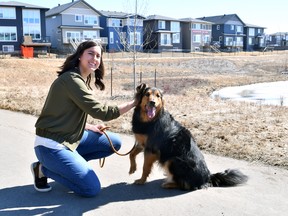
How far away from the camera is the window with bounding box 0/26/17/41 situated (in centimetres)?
4588

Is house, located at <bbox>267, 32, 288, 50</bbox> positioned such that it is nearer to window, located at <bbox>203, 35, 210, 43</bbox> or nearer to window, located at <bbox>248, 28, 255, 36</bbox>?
window, located at <bbox>248, 28, 255, 36</bbox>

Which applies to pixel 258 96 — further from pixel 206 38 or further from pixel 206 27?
pixel 206 27

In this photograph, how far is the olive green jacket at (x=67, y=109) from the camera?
12.4 ft

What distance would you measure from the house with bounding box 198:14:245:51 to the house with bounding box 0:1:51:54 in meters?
41.9

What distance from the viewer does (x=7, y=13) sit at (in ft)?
152

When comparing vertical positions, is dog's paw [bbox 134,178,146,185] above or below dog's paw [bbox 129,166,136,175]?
below

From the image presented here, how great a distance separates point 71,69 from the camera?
157 inches

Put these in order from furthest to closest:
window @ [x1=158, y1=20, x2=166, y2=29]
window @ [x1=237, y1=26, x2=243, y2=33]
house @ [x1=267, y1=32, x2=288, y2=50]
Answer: house @ [x1=267, y1=32, x2=288, y2=50] < window @ [x1=237, y1=26, x2=243, y2=33] < window @ [x1=158, y1=20, x2=166, y2=29]

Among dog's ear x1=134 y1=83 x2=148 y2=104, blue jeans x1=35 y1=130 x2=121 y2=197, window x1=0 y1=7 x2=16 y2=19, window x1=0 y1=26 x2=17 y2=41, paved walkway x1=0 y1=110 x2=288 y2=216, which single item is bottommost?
paved walkway x1=0 y1=110 x2=288 y2=216

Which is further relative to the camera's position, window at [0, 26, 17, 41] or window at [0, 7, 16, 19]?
window at [0, 26, 17, 41]

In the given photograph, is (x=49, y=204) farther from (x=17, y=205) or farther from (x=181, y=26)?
(x=181, y=26)

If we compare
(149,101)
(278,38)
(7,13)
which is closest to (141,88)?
(149,101)

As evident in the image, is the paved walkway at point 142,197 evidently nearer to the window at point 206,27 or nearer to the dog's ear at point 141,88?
the dog's ear at point 141,88

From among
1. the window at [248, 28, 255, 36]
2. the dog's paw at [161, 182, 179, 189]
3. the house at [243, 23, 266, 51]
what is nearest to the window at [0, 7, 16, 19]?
the dog's paw at [161, 182, 179, 189]
